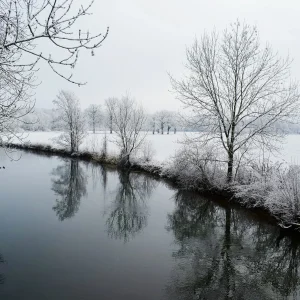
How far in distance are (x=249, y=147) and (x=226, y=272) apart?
26.2ft

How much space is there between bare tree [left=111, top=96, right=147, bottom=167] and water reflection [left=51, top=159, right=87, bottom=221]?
4.10 m

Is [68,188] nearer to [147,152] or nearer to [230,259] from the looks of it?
[147,152]

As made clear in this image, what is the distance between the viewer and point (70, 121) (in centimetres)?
3133

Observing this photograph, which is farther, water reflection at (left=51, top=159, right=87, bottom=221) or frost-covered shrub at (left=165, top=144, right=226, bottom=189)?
frost-covered shrub at (left=165, top=144, right=226, bottom=189)

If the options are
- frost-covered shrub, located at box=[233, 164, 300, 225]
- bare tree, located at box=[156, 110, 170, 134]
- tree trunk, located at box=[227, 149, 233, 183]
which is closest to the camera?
frost-covered shrub, located at box=[233, 164, 300, 225]

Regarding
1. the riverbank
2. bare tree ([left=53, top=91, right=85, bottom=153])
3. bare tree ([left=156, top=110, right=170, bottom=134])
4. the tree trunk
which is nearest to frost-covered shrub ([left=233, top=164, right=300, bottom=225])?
the riverbank

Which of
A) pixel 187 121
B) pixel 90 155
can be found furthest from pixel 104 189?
pixel 90 155

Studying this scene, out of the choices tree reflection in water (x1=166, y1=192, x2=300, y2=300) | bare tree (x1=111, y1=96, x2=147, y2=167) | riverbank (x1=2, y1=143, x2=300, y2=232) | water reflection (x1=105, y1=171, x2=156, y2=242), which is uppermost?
bare tree (x1=111, y1=96, x2=147, y2=167)

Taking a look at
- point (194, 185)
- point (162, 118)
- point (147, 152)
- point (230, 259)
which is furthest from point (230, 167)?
point (162, 118)

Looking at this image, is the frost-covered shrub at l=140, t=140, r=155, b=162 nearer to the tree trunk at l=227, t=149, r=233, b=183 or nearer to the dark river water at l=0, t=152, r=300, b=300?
the dark river water at l=0, t=152, r=300, b=300

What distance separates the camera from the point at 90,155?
28.2 metres

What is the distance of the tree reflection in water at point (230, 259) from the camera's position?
6.16 meters

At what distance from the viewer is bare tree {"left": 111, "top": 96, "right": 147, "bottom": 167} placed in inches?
927

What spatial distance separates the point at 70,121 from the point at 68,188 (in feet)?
55.7
